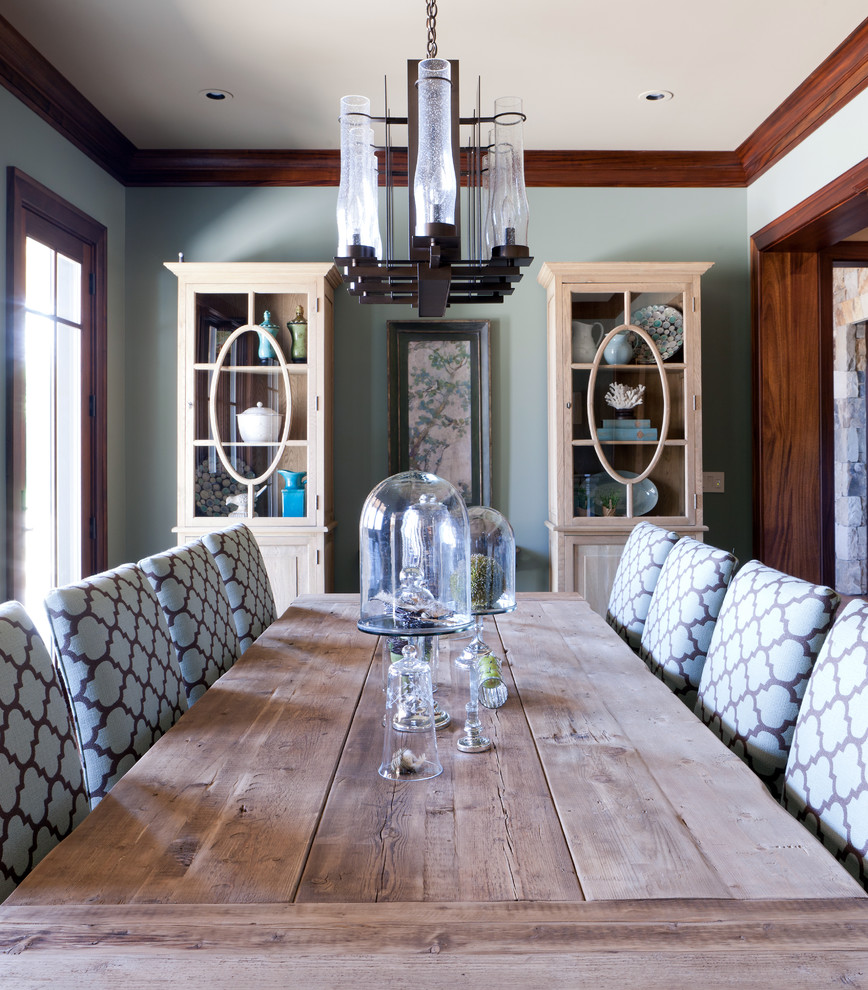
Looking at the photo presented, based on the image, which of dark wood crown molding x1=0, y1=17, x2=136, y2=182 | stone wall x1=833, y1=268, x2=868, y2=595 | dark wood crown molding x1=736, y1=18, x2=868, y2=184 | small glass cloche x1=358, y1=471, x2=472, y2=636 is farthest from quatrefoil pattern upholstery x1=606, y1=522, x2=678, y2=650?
stone wall x1=833, y1=268, x2=868, y2=595

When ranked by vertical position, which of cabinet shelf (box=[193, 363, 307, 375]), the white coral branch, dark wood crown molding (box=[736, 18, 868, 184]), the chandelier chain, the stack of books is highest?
dark wood crown molding (box=[736, 18, 868, 184])

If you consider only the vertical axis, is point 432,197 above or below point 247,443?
above

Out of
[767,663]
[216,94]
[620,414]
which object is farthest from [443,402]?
[767,663]

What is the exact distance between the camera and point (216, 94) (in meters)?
3.06

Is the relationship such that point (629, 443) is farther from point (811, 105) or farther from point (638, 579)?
point (811, 105)

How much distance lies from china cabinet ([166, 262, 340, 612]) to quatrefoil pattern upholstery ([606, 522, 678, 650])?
1373 mm

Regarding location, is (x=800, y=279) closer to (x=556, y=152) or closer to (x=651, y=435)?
(x=651, y=435)

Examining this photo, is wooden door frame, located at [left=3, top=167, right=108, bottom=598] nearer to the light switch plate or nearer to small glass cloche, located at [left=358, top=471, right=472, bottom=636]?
small glass cloche, located at [left=358, top=471, right=472, bottom=636]

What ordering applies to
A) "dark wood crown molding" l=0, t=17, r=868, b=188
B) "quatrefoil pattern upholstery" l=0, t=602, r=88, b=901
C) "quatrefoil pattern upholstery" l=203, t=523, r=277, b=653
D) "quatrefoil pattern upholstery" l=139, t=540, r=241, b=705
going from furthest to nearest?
"dark wood crown molding" l=0, t=17, r=868, b=188 → "quatrefoil pattern upholstery" l=203, t=523, r=277, b=653 → "quatrefoil pattern upholstery" l=139, t=540, r=241, b=705 → "quatrefoil pattern upholstery" l=0, t=602, r=88, b=901

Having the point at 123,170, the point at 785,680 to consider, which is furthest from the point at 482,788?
the point at 123,170

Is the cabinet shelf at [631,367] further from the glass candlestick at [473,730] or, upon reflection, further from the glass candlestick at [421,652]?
the glass candlestick at [473,730]

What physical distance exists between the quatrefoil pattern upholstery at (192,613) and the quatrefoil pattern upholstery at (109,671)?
0.63 feet

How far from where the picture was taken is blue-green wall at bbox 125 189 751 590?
146 inches

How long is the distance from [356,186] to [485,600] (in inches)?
34.8
